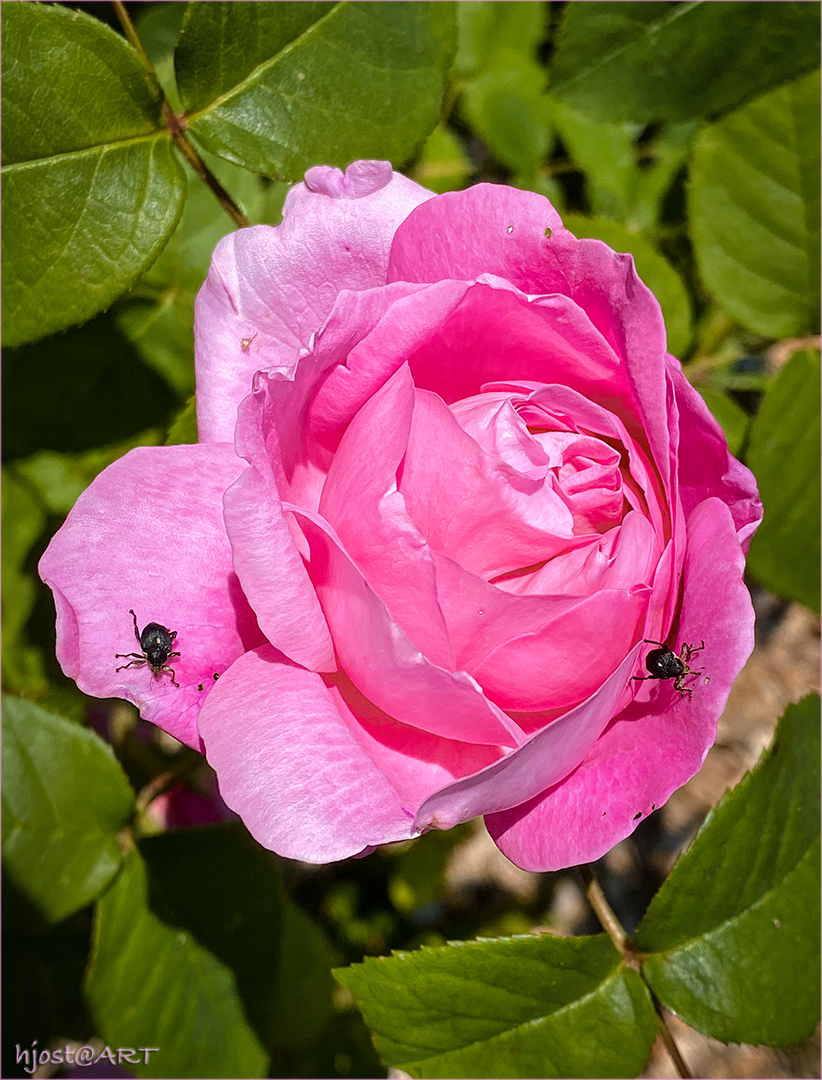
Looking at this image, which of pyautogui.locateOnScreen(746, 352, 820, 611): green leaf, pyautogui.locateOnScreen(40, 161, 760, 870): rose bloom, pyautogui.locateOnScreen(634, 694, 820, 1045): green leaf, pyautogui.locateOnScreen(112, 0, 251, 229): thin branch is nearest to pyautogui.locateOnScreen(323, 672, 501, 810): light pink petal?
pyautogui.locateOnScreen(40, 161, 760, 870): rose bloom

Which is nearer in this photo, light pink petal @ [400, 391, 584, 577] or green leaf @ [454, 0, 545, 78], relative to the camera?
light pink petal @ [400, 391, 584, 577]

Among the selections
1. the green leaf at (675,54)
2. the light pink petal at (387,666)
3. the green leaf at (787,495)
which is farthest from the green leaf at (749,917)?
the green leaf at (675,54)

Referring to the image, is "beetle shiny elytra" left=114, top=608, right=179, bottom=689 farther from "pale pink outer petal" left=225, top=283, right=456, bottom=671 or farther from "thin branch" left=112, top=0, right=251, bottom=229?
"thin branch" left=112, top=0, right=251, bottom=229

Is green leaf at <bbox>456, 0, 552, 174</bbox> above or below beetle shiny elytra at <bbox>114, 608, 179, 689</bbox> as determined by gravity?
below

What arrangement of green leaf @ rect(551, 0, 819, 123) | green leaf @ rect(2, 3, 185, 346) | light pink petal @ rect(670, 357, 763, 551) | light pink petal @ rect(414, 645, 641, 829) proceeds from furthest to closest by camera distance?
green leaf @ rect(551, 0, 819, 123)
green leaf @ rect(2, 3, 185, 346)
light pink petal @ rect(670, 357, 763, 551)
light pink petal @ rect(414, 645, 641, 829)

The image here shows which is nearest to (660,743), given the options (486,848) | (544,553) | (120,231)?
(544,553)

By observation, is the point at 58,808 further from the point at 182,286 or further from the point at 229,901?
the point at 182,286

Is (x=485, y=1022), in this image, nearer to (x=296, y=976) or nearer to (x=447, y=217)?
(x=296, y=976)
